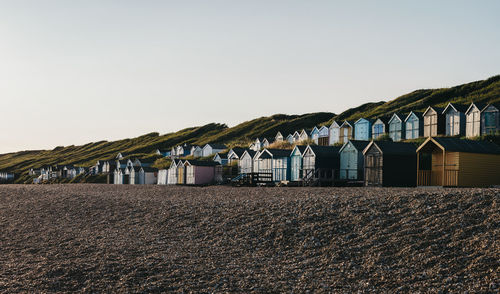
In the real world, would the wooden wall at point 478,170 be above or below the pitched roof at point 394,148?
below

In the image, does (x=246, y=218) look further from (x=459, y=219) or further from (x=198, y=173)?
(x=198, y=173)

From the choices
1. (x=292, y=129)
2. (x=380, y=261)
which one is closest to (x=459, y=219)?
(x=380, y=261)

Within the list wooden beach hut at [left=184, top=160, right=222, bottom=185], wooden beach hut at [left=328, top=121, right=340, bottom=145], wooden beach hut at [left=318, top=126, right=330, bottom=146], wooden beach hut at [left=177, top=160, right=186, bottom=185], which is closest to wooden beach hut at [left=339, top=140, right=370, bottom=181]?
wooden beach hut at [left=184, top=160, right=222, bottom=185]

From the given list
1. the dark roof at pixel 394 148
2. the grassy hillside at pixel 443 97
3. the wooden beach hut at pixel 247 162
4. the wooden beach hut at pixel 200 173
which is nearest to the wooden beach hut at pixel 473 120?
the dark roof at pixel 394 148

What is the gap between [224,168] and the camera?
67.2 metres

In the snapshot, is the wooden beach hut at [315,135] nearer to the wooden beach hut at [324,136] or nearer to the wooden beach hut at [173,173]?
the wooden beach hut at [324,136]

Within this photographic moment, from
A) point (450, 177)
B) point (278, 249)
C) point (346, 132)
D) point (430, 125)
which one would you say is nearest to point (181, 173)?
point (346, 132)

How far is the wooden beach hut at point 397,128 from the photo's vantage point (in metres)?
63.9

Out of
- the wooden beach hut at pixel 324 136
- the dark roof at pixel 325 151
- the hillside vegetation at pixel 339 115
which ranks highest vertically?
the hillside vegetation at pixel 339 115

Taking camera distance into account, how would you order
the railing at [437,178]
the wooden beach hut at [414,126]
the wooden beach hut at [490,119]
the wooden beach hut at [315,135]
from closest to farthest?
the railing at [437,178], the wooden beach hut at [490,119], the wooden beach hut at [414,126], the wooden beach hut at [315,135]

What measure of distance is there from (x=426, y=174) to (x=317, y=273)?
23.4 m

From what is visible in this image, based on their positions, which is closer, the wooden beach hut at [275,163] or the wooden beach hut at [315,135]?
the wooden beach hut at [275,163]

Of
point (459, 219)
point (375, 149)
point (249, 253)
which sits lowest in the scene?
point (249, 253)

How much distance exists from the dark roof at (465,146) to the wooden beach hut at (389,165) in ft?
20.6
